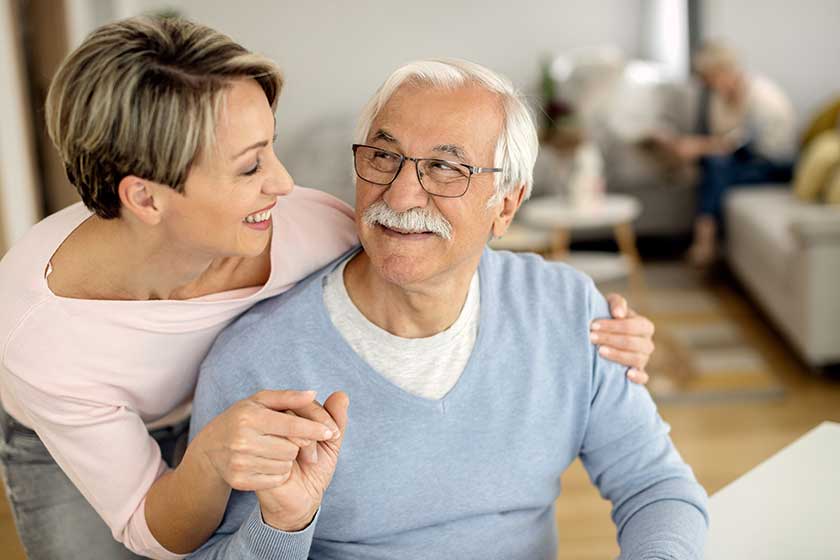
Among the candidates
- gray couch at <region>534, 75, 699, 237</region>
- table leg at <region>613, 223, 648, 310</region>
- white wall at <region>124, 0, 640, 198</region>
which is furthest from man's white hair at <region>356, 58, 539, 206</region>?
white wall at <region>124, 0, 640, 198</region>

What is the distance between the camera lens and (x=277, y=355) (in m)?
1.52

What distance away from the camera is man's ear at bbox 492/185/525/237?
1619mm

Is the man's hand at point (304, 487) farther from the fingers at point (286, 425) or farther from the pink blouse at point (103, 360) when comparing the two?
the pink blouse at point (103, 360)

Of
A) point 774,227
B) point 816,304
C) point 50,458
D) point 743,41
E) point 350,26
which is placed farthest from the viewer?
point 350,26

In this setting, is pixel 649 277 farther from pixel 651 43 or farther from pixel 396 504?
pixel 396 504

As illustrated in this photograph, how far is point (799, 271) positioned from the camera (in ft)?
13.2

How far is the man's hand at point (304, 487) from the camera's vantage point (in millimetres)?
1265

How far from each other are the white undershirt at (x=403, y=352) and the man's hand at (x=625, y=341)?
0.21 m

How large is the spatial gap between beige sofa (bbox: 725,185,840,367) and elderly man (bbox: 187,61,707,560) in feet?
8.40

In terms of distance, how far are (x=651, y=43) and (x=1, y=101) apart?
4.94 metres

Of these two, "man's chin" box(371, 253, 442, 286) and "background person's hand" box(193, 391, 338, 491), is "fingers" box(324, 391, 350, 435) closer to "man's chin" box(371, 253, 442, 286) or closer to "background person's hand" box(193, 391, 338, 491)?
"background person's hand" box(193, 391, 338, 491)

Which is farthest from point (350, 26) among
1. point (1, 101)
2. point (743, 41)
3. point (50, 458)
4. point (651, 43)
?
point (50, 458)

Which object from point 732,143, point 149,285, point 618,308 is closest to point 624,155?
point 732,143

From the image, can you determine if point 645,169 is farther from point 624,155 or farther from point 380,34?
point 380,34
